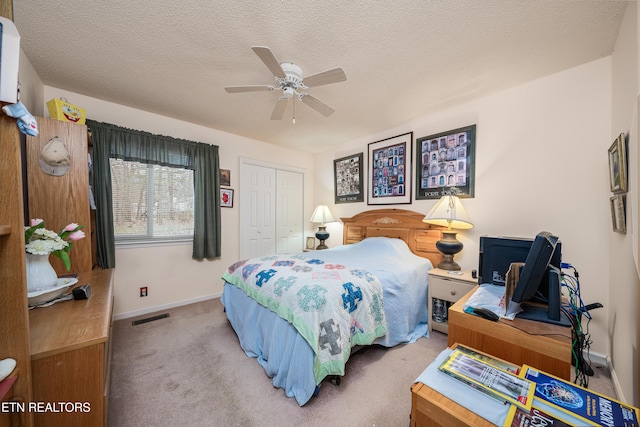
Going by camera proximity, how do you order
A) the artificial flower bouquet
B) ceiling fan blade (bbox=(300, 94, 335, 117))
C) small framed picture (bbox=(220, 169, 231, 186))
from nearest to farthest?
the artificial flower bouquet
ceiling fan blade (bbox=(300, 94, 335, 117))
small framed picture (bbox=(220, 169, 231, 186))

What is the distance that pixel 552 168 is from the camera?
214cm

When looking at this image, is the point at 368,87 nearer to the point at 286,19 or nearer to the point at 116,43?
the point at 286,19

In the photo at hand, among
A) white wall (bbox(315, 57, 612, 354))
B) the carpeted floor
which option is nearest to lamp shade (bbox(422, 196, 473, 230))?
white wall (bbox(315, 57, 612, 354))

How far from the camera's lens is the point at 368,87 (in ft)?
7.73

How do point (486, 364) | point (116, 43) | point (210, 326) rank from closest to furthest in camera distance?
point (486, 364) → point (116, 43) → point (210, 326)

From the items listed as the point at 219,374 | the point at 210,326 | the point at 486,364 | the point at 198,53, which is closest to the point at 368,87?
the point at 198,53

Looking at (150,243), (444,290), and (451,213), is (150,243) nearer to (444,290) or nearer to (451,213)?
(444,290)

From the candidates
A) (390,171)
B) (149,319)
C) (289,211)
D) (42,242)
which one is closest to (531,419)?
(42,242)

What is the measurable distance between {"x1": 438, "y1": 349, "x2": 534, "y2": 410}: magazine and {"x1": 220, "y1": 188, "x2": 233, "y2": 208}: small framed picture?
336 cm

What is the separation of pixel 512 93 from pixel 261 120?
2829 mm

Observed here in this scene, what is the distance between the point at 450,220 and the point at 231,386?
243 cm

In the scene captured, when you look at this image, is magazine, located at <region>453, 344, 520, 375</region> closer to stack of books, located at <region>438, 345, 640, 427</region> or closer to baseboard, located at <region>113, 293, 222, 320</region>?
stack of books, located at <region>438, 345, 640, 427</region>

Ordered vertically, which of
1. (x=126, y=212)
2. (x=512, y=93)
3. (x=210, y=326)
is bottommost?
(x=210, y=326)

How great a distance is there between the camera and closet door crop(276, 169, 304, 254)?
4.30 metres
